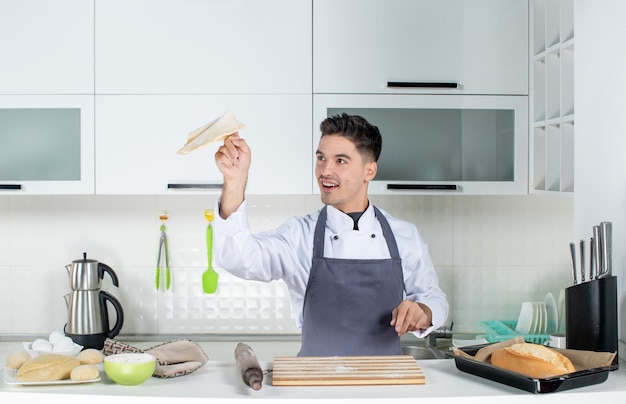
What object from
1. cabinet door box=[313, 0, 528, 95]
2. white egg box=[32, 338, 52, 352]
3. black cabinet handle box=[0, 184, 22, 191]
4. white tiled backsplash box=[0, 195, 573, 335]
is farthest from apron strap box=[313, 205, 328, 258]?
black cabinet handle box=[0, 184, 22, 191]

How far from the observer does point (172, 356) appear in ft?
5.03

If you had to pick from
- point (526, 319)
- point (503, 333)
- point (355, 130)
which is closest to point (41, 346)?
point (355, 130)

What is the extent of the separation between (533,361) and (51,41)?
1981 millimetres

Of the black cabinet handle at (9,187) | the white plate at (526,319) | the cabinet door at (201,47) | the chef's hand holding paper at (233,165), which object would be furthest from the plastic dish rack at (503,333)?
the black cabinet handle at (9,187)

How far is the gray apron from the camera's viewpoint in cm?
223

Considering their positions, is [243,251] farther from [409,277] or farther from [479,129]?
[479,129]

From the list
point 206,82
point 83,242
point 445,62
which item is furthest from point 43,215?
point 445,62

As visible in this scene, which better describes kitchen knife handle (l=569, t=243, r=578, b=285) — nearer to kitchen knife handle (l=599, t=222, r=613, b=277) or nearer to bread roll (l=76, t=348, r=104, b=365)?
kitchen knife handle (l=599, t=222, r=613, b=277)

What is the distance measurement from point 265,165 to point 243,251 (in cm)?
74

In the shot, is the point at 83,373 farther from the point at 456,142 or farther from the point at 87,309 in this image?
the point at 456,142

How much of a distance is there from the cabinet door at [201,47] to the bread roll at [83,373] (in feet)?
4.44

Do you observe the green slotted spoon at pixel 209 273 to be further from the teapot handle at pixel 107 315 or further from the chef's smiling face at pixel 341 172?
the chef's smiling face at pixel 341 172

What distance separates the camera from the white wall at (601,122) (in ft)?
5.71

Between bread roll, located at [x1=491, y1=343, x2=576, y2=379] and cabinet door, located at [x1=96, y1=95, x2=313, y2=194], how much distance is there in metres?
1.25
